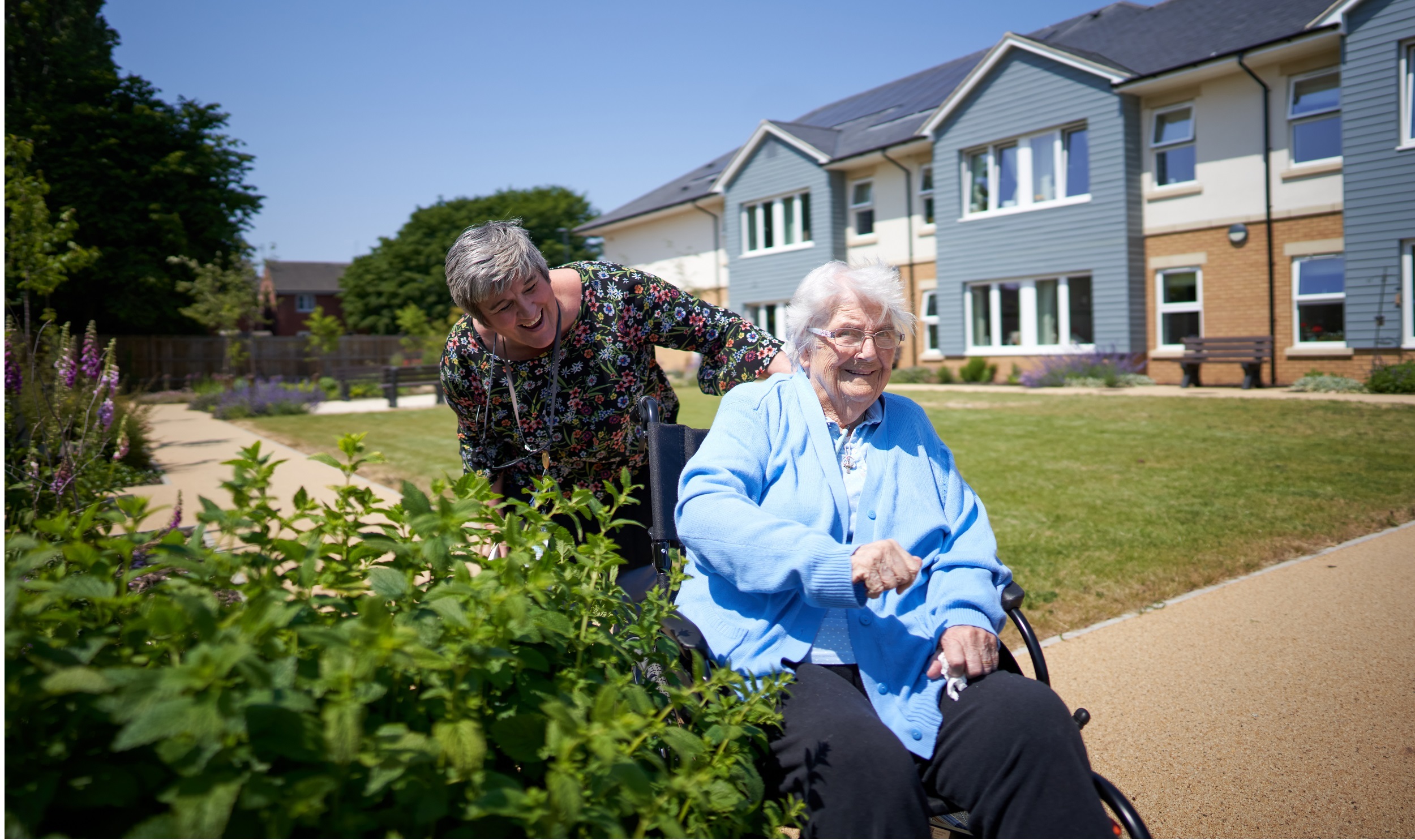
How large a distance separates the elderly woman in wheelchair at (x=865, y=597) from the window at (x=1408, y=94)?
16.8 meters

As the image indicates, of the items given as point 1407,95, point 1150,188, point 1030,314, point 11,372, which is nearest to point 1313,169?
point 1407,95

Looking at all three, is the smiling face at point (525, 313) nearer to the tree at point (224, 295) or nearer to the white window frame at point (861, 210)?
the white window frame at point (861, 210)

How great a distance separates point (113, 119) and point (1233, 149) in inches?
1247

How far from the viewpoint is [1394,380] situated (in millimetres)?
13844

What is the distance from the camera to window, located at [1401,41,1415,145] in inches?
575

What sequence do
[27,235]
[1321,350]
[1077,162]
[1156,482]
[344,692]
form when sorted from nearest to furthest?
[344,692] → [27,235] → [1156,482] → [1321,350] → [1077,162]

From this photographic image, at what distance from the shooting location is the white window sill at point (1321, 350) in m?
15.3

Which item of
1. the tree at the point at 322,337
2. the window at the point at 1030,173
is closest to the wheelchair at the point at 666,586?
the window at the point at 1030,173

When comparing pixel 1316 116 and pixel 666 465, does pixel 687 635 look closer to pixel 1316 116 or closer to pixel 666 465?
pixel 666 465

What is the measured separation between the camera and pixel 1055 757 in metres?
1.86

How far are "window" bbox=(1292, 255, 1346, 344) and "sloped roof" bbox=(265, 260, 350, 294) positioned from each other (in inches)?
2645

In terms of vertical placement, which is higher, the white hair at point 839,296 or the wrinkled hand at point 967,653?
the white hair at point 839,296

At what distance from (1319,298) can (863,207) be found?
11.5 meters

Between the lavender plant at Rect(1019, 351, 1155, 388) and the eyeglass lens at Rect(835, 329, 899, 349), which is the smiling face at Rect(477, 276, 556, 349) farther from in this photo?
the lavender plant at Rect(1019, 351, 1155, 388)
